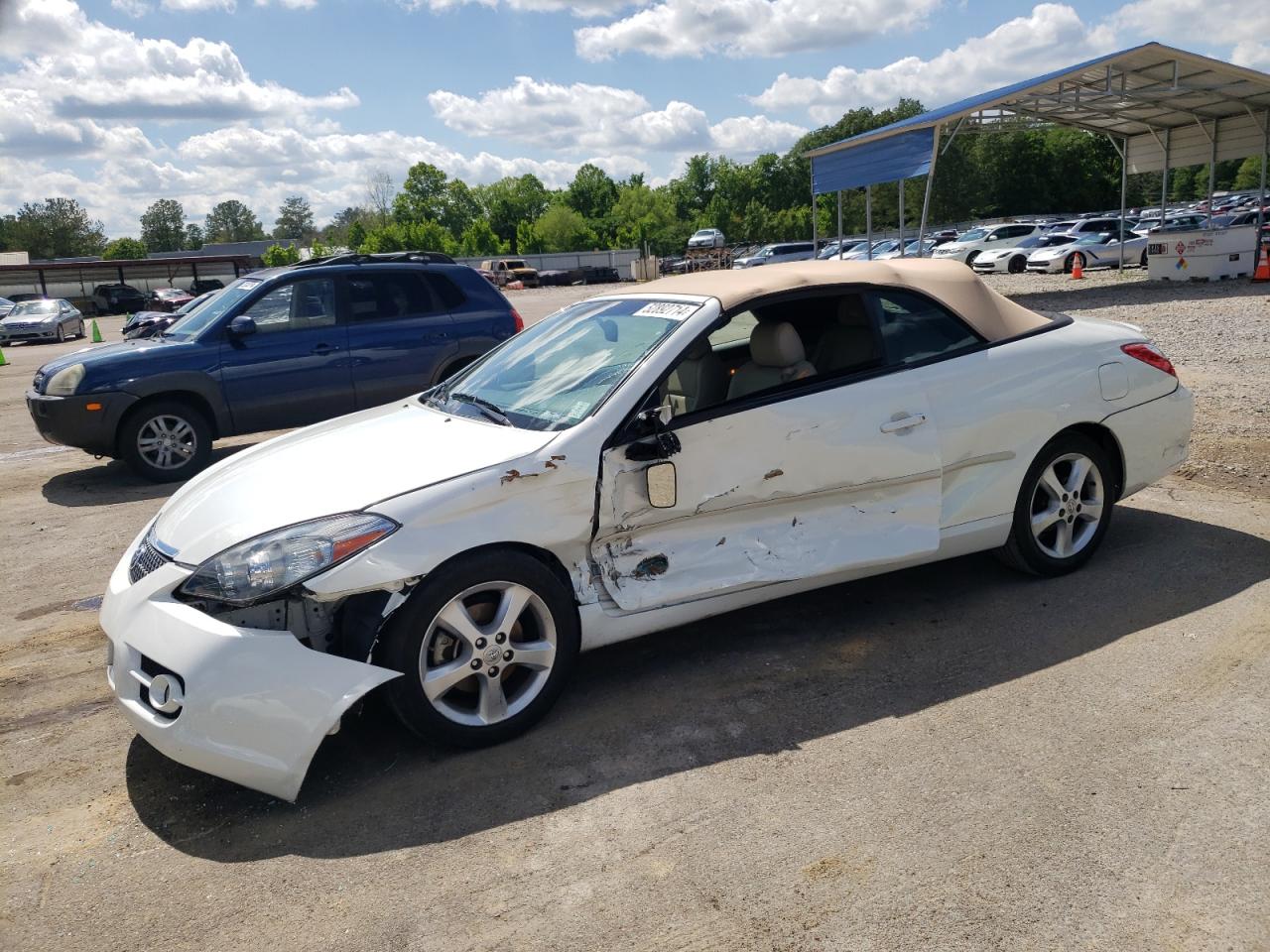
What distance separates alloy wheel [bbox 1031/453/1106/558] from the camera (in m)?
5.02

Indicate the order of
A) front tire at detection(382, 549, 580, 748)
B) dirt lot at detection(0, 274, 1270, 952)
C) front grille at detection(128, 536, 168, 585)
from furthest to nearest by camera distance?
front grille at detection(128, 536, 168, 585) < front tire at detection(382, 549, 580, 748) < dirt lot at detection(0, 274, 1270, 952)

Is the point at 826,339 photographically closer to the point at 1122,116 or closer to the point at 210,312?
the point at 210,312

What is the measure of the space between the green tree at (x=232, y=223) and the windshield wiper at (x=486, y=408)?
168511 millimetres

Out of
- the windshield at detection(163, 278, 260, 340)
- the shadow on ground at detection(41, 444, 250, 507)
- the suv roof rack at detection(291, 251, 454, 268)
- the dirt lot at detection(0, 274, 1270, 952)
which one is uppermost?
the suv roof rack at detection(291, 251, 454, 268)

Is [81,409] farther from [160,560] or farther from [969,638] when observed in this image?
[969,638]

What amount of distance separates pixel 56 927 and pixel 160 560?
1302 mm

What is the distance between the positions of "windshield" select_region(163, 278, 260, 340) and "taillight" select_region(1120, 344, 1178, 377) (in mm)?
7388

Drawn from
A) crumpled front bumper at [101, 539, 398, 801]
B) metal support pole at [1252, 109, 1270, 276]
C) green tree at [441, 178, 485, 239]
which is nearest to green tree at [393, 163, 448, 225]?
green tree at [441, 178, 485, 239]

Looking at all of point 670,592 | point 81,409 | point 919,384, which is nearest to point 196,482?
point 670,592

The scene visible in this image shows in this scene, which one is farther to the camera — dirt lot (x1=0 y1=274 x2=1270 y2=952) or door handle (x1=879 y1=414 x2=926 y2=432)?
door handle (x1=879 y1=414 x2=926 y2=432)

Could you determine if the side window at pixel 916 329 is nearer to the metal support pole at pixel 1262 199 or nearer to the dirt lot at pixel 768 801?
the dirt lot at pixel 768 801

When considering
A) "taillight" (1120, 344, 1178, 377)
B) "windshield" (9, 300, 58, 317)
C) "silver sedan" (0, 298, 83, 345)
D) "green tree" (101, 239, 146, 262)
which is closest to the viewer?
"taillight" (1120, 344, 1178, 377)

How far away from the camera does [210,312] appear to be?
9516mm

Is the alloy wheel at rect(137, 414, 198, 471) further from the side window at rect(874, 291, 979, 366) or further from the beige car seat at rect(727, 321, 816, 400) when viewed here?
the side window at rect(874, 291, 979, 366)
